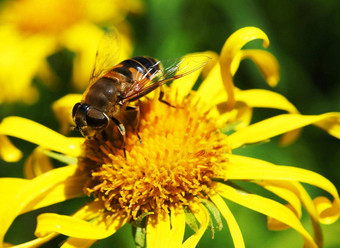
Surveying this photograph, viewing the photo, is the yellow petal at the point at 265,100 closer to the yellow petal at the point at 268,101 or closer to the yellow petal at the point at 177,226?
the yellow petal at the point at 268,101

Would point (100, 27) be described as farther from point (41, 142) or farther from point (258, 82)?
point (41, 142)

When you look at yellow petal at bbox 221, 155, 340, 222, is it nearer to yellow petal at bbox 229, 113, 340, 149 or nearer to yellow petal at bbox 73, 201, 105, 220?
yellow petal at bbox 229, 113, 340, 149

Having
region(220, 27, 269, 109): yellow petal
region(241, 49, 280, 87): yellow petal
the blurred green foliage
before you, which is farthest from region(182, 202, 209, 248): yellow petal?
the blurred green foliage

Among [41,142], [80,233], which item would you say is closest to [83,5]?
[41,142]

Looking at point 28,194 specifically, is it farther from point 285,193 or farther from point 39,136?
point 285,193

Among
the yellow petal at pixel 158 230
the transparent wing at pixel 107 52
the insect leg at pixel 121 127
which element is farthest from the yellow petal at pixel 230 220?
the transparent wing at pixel 107 52

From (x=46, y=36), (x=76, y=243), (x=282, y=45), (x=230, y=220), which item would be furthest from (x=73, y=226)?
(x=46, y=36)
